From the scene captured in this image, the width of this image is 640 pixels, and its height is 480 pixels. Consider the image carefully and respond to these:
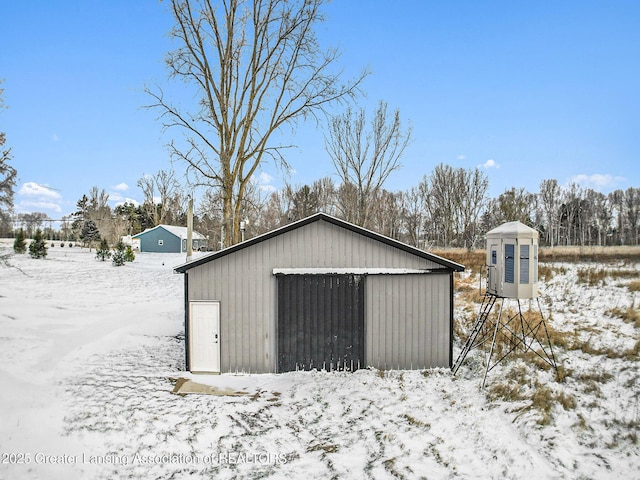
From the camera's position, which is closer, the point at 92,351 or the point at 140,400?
the point at 140,400

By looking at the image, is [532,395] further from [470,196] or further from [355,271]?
[470,196]

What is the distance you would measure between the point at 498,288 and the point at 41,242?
33.7 metres

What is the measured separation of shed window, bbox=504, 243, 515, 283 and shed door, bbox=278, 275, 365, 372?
3.16m

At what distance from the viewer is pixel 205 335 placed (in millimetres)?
8391

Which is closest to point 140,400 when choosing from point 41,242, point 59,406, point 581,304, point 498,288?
point 59,406

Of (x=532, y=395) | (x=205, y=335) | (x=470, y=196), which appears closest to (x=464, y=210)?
Answer: (x=470, y=196)

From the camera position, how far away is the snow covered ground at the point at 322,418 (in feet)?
16.0

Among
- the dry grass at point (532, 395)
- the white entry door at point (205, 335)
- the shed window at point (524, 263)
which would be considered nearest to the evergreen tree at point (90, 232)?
the white entry door at point (205, 335)

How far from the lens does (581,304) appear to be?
1230 cm

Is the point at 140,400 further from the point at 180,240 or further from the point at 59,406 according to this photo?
the point at 180,240

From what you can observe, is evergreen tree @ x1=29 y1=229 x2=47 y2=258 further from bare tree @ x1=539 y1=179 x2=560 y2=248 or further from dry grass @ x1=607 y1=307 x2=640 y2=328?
bare tree @ x1=539 y1=179 x2=560 y2=248

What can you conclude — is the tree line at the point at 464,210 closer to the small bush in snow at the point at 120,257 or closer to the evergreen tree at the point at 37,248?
the small bush in snow at the point at 120,257

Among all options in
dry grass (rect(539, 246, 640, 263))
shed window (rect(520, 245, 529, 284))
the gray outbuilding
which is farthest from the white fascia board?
dry grass (rect(539, 246, 640, 263))

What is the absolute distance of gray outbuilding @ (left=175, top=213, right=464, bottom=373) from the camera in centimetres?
836
